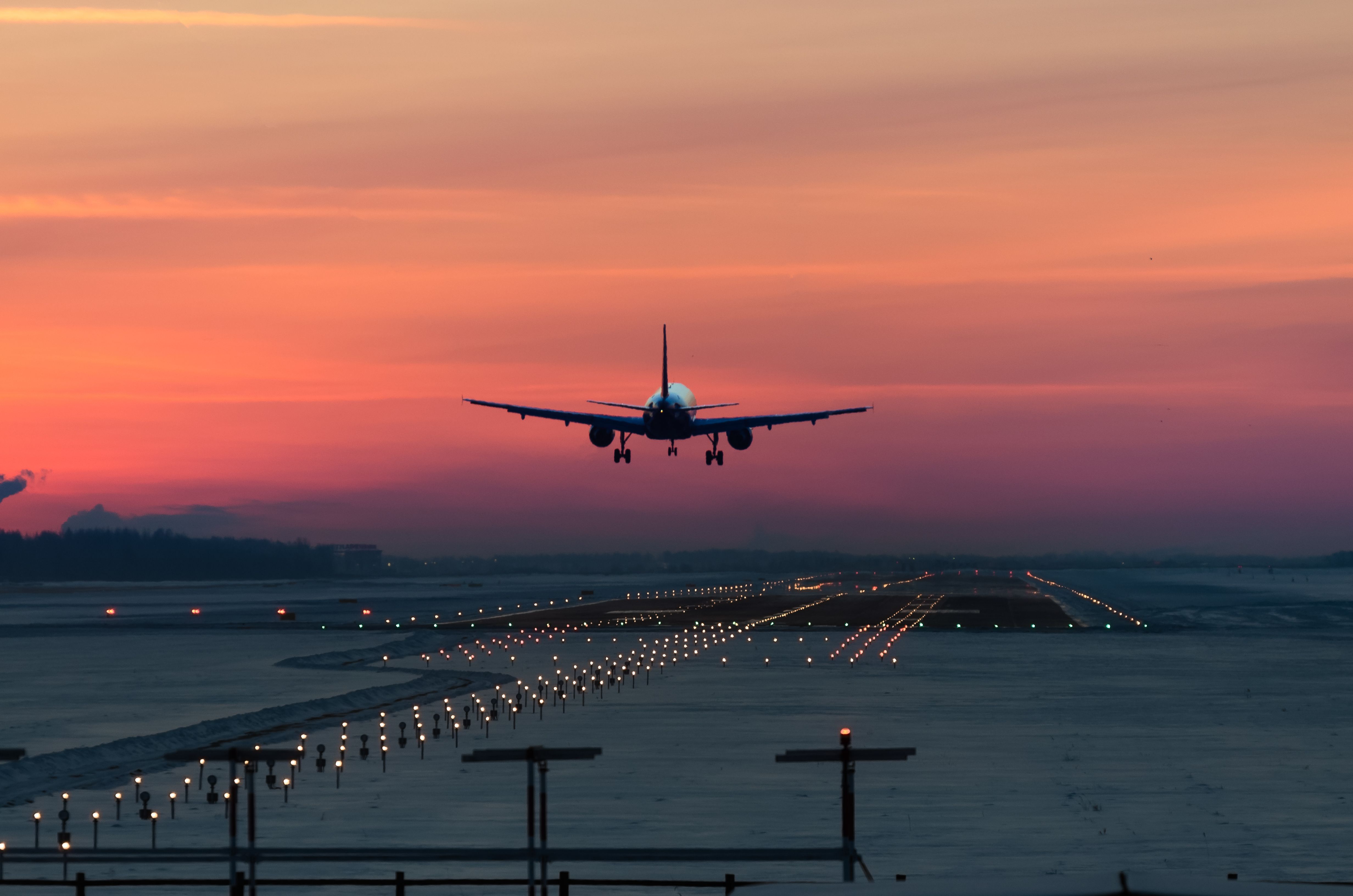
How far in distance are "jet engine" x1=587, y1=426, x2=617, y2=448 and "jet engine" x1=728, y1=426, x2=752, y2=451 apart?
31.4 ft

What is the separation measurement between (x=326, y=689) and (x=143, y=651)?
39305 millimetres

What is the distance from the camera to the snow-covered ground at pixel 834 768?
134ft

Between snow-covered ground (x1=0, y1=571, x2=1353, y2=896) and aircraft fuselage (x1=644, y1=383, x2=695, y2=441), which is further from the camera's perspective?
aircraft fuselage (x1=644, y1=383, x2=695, y2=441)

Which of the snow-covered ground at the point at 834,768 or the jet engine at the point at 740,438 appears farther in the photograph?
the jet engine at the point at 740,438

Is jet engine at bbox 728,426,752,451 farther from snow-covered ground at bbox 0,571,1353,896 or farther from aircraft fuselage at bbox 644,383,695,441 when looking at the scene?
snow-covered ground at bbox 0,571,1353,896

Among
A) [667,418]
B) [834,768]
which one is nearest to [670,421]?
[667,418]

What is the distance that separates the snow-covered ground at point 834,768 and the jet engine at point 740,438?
78.1 ft

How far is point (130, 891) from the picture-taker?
116ft

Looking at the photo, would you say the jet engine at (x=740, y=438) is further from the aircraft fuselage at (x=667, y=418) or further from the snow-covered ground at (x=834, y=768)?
the snow-covered ground at (x=834, y=768)

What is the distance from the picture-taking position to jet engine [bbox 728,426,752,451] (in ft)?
425

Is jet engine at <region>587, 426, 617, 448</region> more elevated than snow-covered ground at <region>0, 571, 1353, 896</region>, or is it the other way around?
jet engine at <region>587, 426, 617, 448</region>

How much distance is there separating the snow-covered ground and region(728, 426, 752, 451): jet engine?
78.1 feet

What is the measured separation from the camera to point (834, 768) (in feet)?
183

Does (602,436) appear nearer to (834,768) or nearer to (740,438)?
(740,438)
